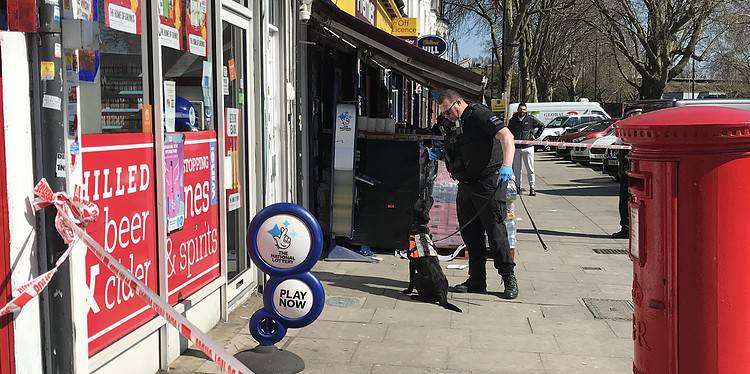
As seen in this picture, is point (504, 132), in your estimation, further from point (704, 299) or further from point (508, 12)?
point (508, 12)

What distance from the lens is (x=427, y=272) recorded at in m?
6.58

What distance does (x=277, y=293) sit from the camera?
4.60 metres

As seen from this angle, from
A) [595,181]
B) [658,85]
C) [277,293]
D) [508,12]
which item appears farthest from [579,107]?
[277,293]

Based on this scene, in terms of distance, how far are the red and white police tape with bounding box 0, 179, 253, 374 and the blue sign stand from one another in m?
1.25

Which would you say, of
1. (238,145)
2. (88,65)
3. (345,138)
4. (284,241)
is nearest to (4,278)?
(88,65)

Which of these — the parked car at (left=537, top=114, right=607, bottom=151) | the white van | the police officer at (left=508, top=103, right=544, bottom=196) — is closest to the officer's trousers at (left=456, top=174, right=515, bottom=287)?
the police officer at (left=508, top=103, right=544, bottom=196)

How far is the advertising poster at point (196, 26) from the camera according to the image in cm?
520

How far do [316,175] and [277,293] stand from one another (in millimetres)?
4304

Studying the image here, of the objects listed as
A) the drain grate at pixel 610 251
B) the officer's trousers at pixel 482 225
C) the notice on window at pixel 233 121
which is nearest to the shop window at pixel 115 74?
the notice on window at pixel 233 121

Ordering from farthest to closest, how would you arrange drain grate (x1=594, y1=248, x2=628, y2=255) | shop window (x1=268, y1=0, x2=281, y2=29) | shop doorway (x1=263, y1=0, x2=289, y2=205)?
1. drain grate (x1=594, y1=248, x2=628, y2=255)
2. shop window (x1=268, y1=0, x2=281, y2=29)
3. shop doorway (x1=263, y1=0, x2=289, y2=205)

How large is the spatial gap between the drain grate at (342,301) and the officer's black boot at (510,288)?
1317 millimetres

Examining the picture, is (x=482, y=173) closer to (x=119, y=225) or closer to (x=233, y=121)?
(x=233, y=121)

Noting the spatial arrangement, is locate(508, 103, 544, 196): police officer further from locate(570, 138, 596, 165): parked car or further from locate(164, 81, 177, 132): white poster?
locate(164, 81, 177, 132): white poster

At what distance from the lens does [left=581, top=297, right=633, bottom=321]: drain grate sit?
20.8 feet
